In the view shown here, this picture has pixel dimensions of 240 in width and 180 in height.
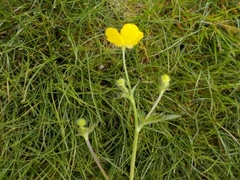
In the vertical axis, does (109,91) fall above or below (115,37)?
below

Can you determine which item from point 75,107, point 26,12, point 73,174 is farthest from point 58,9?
point 73,174

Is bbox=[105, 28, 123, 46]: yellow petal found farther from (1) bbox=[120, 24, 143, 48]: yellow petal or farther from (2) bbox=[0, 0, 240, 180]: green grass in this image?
(2) bbox=[0, 0, 240, 180]: green grass

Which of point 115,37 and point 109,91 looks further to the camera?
point 109,91

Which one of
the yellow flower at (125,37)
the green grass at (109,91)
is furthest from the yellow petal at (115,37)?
the green grass at (109,91)

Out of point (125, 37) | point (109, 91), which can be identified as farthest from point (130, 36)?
point (109, 91)

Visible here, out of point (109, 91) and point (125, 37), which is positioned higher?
point (125, 37)

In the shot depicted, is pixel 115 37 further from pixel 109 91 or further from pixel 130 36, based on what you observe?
pixel 109 91

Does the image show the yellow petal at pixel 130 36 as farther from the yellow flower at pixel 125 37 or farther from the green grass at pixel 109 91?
the green grass at pixel 109 91

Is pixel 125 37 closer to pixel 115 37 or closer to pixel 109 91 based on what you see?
pixel 115 37

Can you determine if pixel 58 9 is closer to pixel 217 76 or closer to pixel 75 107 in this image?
pixel 75 107
